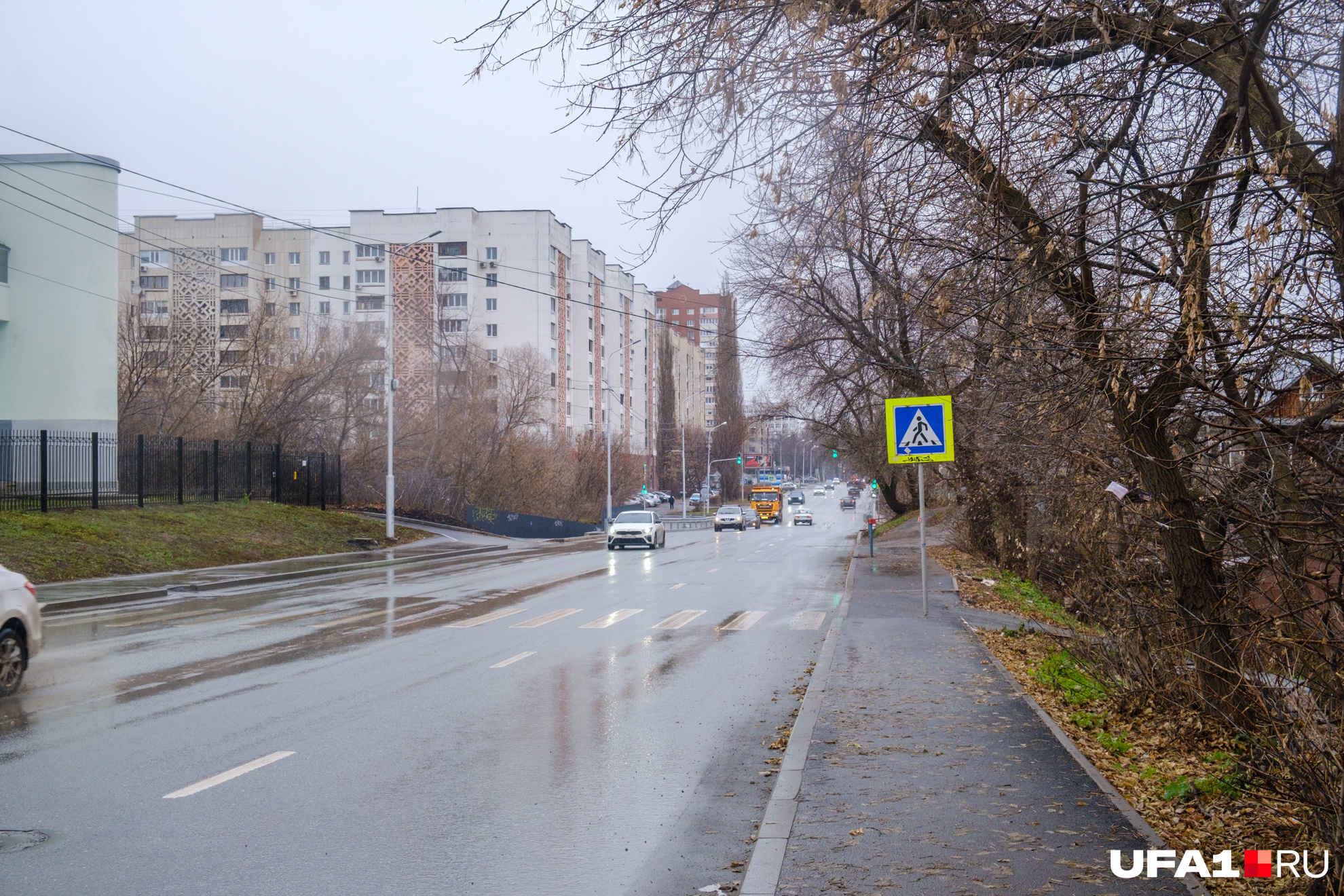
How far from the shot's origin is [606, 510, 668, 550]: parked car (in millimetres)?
39688

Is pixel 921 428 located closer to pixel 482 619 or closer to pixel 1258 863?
pixel 482 619

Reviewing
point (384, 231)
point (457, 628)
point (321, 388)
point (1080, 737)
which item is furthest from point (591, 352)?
point (1080, 737)

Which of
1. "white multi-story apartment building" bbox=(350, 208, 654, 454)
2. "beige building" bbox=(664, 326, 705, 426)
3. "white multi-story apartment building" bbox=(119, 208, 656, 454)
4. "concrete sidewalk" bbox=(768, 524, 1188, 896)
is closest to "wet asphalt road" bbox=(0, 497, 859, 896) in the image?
"concrete sidewalk" bbox=(768, 524, 1188, 896)

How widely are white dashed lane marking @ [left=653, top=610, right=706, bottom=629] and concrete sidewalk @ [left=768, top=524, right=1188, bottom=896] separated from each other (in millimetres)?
5438

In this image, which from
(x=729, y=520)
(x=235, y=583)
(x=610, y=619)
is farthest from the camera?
(x=729, y=520)

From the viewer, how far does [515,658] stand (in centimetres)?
1277

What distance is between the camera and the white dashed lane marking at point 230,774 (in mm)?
6803

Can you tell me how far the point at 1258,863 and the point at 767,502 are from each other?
270 ft

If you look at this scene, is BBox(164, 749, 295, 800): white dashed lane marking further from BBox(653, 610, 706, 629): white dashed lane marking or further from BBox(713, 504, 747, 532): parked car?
BBox(713, 504, 747, 532): parked car

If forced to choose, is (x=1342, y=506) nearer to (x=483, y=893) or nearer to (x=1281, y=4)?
(x=1281, y=4)

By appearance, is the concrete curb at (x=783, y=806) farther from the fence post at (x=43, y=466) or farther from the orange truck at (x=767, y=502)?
the orange truck at (x=767, y=502)

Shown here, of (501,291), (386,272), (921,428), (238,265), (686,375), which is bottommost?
(921,428)

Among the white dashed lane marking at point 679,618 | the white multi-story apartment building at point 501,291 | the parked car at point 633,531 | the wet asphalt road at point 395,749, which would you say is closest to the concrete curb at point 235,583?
the wet asphalt road at point 395,749

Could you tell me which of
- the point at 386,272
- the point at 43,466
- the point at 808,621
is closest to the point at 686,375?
the point at 386,272
